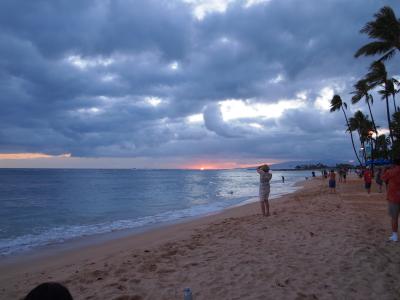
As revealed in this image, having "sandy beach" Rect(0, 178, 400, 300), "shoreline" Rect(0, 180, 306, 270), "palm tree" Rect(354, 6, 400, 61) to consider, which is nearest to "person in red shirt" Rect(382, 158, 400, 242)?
"sandy beach" Rect(0, 178, 400, 300)

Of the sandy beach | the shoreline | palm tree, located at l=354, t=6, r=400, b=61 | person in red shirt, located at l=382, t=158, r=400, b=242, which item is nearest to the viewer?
the sandy beach

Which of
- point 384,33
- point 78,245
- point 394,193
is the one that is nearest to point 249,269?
point 394,193

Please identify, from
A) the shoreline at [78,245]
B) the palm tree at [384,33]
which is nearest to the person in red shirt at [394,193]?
the shoreline at [78,245]

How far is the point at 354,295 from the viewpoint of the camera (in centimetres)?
415

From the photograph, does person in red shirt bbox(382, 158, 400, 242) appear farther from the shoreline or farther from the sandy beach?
the shoreline

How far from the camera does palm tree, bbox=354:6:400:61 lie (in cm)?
1658

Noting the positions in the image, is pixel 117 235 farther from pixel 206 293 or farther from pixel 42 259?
pixel 206 293

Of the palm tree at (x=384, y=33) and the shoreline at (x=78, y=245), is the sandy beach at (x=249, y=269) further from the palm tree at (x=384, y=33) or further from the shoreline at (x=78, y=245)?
the palm tree at (x=384, y=33)

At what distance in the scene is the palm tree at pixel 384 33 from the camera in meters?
16.6

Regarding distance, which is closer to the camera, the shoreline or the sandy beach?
the sandy beach

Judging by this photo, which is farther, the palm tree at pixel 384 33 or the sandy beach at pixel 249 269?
the palm tree at pixel 384 33

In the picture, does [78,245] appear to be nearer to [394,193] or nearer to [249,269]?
[249,269]

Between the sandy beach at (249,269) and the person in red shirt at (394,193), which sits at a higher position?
the person in red shirt at (394,193)

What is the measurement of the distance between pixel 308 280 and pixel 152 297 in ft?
7.56
